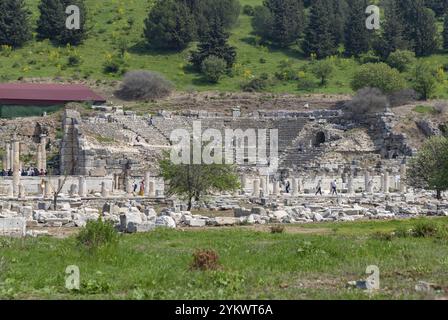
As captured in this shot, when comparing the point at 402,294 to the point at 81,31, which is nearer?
the point at 402,294

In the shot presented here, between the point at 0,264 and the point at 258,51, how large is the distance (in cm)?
7308

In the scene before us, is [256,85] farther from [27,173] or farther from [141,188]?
[141,188]

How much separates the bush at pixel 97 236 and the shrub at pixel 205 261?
2.61 meters

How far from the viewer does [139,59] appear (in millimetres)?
85000

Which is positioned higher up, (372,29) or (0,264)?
(372,29)

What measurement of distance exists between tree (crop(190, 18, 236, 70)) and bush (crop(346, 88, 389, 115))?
48.0ft

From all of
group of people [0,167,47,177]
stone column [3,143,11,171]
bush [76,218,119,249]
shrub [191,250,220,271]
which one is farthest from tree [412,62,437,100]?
shrub [191,250,220,271]

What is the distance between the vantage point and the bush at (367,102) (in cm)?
7038

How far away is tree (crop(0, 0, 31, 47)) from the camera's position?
279 ft

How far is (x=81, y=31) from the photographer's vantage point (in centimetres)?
8738

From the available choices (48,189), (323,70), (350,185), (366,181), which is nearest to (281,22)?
(323,70)
